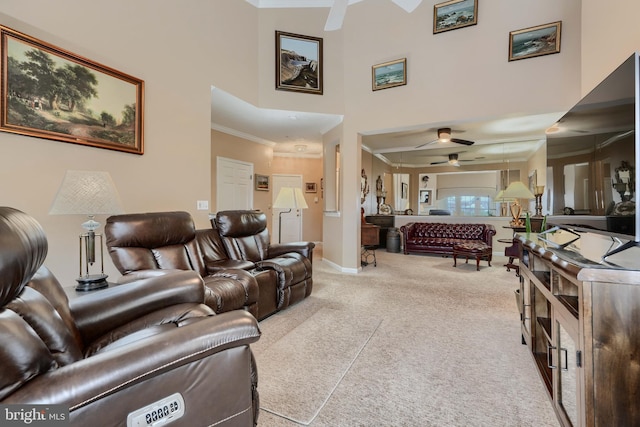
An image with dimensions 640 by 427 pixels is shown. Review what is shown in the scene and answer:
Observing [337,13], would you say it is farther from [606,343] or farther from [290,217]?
[290,217]

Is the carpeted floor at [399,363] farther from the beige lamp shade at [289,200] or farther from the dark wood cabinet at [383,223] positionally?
the dark wood cabinet at [383,223]

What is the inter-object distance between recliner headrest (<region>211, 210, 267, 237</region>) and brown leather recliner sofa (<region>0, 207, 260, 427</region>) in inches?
79.7

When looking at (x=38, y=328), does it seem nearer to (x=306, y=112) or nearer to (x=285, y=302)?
(x=285, y=302)

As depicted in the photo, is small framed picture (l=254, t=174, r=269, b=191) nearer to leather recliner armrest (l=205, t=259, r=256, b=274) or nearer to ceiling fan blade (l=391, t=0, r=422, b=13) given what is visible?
leather recliner armrest (l=205, t=259, r=256, b=274)

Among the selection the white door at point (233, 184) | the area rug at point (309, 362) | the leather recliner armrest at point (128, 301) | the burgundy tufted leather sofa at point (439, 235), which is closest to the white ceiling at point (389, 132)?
the white door at point (233, 184)

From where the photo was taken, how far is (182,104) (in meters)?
3.32

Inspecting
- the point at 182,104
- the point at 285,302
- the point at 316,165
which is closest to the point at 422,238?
the point at 316,165

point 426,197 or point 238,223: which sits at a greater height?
point 426,197

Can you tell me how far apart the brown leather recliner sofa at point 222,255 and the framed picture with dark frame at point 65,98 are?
2.62ft

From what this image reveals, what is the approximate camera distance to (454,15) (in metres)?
3.94

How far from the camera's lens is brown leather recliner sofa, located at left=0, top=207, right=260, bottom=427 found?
712 mm

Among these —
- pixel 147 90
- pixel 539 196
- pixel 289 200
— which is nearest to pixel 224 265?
pixel 289 200

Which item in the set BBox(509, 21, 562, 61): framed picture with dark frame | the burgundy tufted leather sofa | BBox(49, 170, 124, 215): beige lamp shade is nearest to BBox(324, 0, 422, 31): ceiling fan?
BBox(49, 170, 124, 215): beige lamp shade

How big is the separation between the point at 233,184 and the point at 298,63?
2583 millimetres
